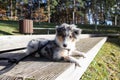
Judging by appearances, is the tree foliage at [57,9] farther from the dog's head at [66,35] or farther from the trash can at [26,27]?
the dog's head at [66,35]

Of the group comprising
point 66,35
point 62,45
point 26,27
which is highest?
point 66,35

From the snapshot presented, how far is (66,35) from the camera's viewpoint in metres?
4.57

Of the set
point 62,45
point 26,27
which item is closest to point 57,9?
point 26,27

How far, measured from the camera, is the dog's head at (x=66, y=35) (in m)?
4.57

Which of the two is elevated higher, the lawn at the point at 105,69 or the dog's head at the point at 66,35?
the dog's head at the point at 66,35

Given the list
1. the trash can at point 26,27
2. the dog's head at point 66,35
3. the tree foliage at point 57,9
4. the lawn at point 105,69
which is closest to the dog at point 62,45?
the dog's head at point 66,35

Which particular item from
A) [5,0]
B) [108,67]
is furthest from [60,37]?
A: [5,0]

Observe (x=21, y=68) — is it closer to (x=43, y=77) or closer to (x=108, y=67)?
(x=43, y=77)

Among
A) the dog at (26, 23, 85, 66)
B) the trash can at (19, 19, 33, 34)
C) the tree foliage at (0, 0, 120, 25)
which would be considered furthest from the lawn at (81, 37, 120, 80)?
the tree foliage at (0, 0, 120, 25)

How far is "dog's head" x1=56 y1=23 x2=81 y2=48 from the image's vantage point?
180 inches

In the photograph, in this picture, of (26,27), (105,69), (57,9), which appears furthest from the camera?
(57,9)

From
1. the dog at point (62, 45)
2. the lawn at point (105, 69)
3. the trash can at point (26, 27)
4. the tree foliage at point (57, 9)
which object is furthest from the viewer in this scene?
the tree foliage at point (57, 9)

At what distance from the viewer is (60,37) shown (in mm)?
4641

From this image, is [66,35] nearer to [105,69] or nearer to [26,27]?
[105,69]
